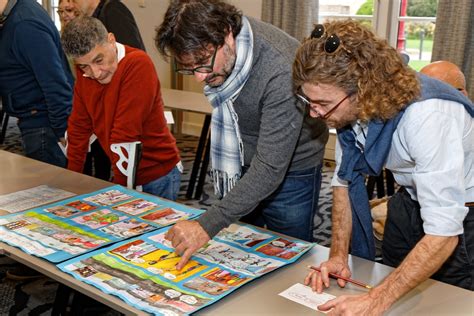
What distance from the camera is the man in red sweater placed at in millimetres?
1873

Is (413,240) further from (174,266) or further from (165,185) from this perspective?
(165,185)

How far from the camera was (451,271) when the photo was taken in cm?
143

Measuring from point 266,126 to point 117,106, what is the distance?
74 cm

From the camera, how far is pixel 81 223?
63.3 inches

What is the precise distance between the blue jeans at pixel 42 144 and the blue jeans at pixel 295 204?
3.91 feet

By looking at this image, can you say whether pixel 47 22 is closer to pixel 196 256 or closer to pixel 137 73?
pixel 137 73

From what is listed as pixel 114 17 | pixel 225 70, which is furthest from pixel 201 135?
pixel 225 70

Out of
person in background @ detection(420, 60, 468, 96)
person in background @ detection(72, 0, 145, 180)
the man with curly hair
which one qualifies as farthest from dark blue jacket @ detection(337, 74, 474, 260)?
person in background @ detection(72, 0, 145, 180)

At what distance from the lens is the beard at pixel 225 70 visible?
1389 mm

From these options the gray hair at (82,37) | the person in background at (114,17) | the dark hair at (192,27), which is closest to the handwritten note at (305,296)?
the dark hair at (192,27)

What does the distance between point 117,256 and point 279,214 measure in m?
0.54

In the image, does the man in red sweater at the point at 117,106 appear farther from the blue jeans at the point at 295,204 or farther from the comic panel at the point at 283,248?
the comic panel at the point at 283,248

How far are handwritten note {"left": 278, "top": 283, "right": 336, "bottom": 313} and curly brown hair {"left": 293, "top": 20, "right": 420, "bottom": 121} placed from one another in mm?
414

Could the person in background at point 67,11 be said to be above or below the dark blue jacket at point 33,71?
above
